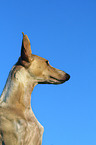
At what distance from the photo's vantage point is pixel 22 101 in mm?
6258

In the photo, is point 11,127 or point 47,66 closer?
point 11,127

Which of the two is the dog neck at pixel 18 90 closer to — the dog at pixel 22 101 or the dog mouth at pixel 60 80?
the dog at pixel 22 101

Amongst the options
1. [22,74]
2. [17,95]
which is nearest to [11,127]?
[17,95]

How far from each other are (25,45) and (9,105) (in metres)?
1.23

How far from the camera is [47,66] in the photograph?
6.79 metres

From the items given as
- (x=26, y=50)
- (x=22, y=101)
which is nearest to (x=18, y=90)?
(x=22, y=101)

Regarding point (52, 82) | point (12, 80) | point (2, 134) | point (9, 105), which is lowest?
point (2, 134)

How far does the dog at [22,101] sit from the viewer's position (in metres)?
5.99

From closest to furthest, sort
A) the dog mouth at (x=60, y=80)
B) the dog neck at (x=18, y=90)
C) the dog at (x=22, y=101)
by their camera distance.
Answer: the dog at (x=22, y=101), the dog neck at (x=18, y=90), the dog mouth at (x=60, y=80)

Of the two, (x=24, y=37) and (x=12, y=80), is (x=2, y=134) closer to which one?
(x=12, y=80)

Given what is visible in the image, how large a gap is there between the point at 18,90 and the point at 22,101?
9.3 inches

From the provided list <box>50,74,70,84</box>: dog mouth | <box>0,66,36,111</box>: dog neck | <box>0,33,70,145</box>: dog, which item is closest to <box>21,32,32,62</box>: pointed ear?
<box>0,33,70,145</box>: dog

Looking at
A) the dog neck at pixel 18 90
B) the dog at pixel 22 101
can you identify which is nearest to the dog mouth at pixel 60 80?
the dog at pixel 22 101

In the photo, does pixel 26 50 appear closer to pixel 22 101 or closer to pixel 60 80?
pixel 22 101
